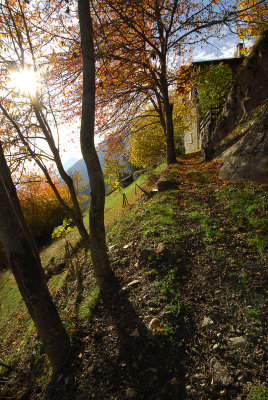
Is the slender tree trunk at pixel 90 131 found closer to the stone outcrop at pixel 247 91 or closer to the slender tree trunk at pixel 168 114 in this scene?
the slender tree trunk at pixel 168 114

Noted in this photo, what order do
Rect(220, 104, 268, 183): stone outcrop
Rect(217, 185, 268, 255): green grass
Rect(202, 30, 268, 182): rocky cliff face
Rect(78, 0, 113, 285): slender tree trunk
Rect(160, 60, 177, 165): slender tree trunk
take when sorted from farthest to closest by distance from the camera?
Rect(160, 60, 177, 165): slender tree trunk, Rect(202, 30, 268, 182): rocky cliff face, Rect(220, 104, 268, 183): stone outcrop, Rect(217, 185, 268, 255): green grass, Rect(78, 0, 113, 285): slender tree trunk

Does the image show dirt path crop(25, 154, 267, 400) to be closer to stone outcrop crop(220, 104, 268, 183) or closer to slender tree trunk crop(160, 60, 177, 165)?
stone outcrop crop(220, 104, 268, 183)

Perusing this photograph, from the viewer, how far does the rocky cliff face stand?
17.7 feet

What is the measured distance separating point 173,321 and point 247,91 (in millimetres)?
10312

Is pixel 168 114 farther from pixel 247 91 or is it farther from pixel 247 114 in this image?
pixel 247 114

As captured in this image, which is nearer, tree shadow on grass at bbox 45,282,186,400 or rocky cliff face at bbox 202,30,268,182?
tree shadow on grass at bbox 45,282,186,400

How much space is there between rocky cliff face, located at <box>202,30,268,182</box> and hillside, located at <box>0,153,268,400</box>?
97 centimetres

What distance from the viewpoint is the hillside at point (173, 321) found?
205 cm

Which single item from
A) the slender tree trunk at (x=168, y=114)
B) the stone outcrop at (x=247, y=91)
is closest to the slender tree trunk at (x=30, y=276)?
the stone outcrop at (x=247, y=91)

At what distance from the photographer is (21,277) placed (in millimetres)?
2369

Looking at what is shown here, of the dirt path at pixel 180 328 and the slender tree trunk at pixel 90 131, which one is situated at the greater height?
the slender tree trunk at pixel 90 131

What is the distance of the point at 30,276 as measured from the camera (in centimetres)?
238

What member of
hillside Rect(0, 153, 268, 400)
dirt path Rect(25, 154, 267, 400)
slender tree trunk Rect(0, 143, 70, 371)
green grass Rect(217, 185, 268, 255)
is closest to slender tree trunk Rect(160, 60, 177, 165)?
green grass Rect(217, 185, 268, 255)

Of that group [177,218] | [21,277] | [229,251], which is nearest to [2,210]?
[21,277]
